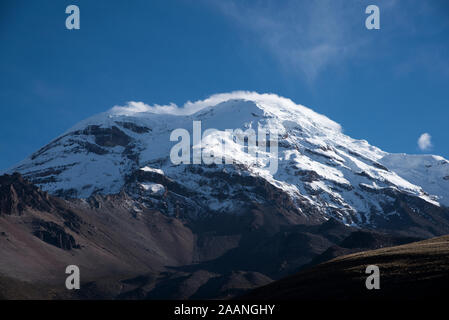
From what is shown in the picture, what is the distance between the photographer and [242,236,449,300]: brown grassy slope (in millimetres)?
65375

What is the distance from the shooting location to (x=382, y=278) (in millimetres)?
71188

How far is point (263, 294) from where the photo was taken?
8688 cm

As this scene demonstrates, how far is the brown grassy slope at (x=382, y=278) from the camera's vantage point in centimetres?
6538

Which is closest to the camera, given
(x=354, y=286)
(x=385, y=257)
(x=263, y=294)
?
(x=354, y=286)
